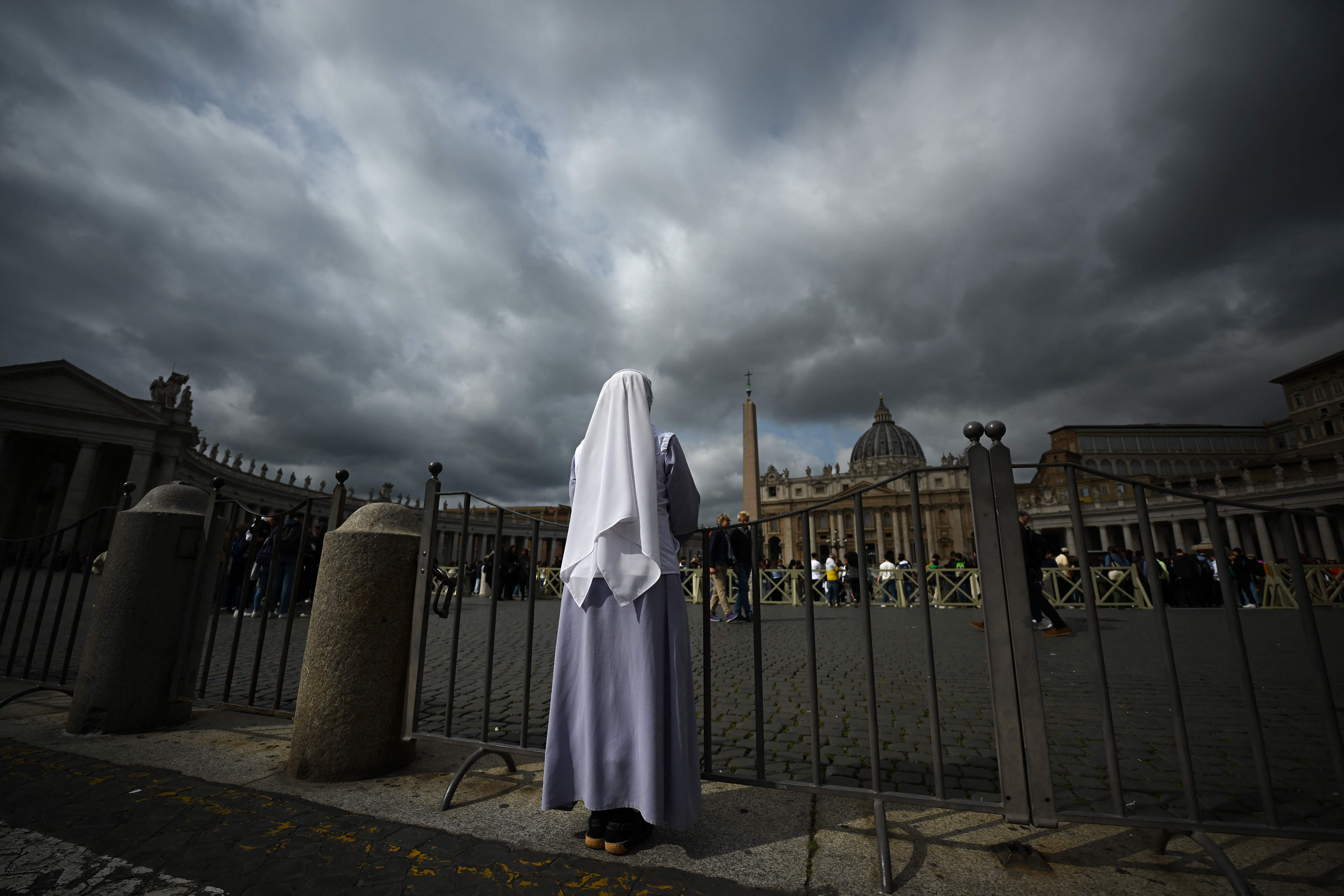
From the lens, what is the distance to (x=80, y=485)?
36.6 m

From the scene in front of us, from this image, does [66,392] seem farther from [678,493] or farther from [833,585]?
[678,493]

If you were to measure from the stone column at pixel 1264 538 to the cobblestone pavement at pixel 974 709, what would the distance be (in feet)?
162

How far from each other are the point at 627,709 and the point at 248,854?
1.54 meters

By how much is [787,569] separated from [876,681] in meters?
11.5

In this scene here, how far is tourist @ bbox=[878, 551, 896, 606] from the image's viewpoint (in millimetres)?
15039

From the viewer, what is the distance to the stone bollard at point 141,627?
3.68 metres

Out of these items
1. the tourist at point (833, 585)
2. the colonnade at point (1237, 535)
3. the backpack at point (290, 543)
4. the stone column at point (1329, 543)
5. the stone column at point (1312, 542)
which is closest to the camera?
the backpack at point (290, 543)

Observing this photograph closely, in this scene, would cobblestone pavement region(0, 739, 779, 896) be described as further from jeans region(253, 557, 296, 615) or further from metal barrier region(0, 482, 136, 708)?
jeans region(253, 557, 296, 615)

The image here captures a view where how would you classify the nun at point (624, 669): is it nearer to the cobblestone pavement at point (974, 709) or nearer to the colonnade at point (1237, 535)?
the cobblestone pavement at point (974, 709)

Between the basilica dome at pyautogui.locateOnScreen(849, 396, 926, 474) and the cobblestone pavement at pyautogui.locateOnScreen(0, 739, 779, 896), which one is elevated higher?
the basilica dome at pyautogui.locateOnScreen(849, 396, 926, 474)

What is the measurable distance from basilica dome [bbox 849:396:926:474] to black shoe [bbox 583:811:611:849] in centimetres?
10053

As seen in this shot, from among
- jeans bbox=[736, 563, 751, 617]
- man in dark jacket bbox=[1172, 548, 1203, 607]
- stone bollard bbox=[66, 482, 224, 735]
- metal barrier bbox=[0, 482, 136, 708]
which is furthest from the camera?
man in dark jacket bbox=[1172, 548, 1203, 607]

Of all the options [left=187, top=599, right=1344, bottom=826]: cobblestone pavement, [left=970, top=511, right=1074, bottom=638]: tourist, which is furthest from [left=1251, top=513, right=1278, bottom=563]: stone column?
[left=970, top=511, right=1074, bottom=638]: tourist

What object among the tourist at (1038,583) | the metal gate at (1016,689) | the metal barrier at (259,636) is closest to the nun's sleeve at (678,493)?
the metal gate at (1016,689)
